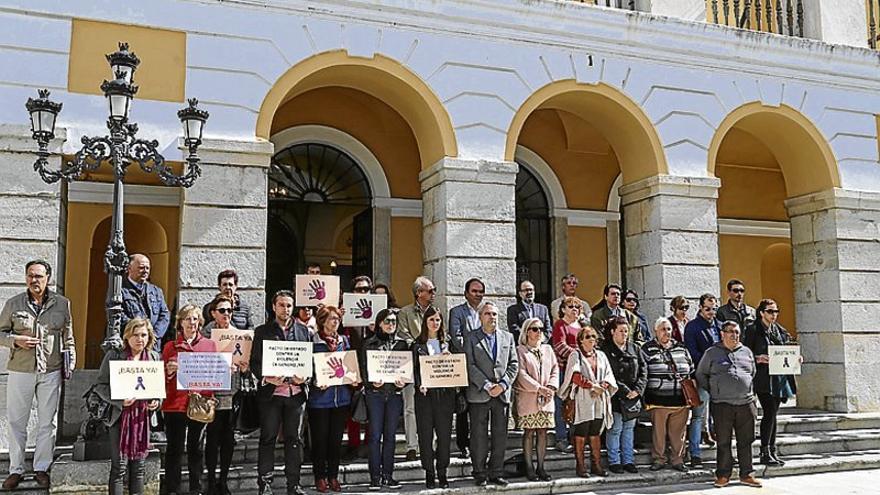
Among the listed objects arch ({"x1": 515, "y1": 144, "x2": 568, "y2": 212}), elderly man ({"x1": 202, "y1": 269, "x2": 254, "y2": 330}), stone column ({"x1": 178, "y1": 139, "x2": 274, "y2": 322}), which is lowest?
elderly man ({"x1": 202, "y1": 269, "x2": 254, "y2": 330})

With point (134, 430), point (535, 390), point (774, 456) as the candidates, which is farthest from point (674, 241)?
point (134, 430)

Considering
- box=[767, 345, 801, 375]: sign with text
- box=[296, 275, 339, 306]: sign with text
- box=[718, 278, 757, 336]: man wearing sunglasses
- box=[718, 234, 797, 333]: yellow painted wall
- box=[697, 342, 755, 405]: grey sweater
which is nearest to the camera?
box=[697, 342, 755, 405]: grey sweater

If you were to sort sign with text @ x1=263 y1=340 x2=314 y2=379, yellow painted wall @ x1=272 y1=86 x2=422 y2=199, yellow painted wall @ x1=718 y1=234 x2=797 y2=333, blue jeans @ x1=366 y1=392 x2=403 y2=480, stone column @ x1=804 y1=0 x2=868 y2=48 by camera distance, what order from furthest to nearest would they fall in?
yellow painted wall @ x1=718 y1=234 x2=797 y2=333, yellow painted wall @ x1=272 y1=86 x2=422 y2=199, stone column @ x1=804 y1=0 x2=868 y2=48, blue jeans @ x1=366 y1=392 x2=403 y2=480, sign with text @ x1=263 y1=340 x2=314 y2=379

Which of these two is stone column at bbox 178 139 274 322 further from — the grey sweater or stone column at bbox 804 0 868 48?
stone column at bbox 804 0 868 48

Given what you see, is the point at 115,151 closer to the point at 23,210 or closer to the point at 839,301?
the point at 23,210

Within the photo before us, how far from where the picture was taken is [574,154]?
42.7ft

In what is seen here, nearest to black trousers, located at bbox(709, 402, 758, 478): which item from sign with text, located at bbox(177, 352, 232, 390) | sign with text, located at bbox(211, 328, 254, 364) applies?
sign with text, located at bbox(211, 328, 254, 364)

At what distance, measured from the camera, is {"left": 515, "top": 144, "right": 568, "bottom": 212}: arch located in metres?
12.8

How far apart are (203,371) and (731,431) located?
495cm

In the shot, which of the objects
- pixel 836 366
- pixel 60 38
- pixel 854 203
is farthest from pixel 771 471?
pixel 60 38

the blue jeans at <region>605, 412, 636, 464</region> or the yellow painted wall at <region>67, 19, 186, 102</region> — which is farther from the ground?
the yellow painted wall at <region>67, 19, 186, 102</region>

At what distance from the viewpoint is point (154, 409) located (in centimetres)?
628

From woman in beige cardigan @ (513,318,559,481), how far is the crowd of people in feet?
0.04

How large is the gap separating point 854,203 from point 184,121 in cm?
867
